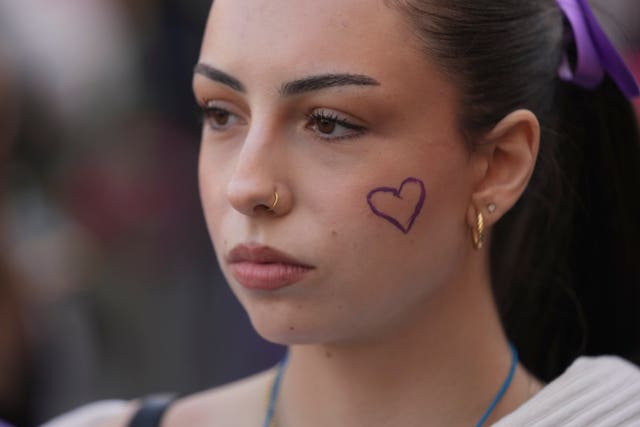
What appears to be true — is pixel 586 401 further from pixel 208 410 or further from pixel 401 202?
pixel 208 410

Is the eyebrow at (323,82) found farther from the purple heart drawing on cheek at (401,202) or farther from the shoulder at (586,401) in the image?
the shoulder at (586,401)

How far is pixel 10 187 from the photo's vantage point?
3668 mm

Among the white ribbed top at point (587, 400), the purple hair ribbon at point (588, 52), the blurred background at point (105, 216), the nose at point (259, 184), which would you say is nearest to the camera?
the nose at point (259, 184)

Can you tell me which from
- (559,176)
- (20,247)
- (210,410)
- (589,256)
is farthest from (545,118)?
(20,247)

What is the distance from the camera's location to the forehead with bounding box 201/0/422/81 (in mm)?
1746

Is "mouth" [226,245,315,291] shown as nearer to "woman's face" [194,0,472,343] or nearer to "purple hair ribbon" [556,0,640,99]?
"woman's face" [194,0,472,343]

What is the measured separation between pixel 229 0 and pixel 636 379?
1043 millimetres

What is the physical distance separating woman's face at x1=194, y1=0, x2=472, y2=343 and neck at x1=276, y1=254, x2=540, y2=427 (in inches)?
4.3

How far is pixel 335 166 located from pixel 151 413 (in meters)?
0.80

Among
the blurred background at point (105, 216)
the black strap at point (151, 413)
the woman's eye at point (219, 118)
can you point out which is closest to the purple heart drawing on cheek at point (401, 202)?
the woman's eye at point (219, 118)

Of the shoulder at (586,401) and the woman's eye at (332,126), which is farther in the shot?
the shoulder at (586,401)

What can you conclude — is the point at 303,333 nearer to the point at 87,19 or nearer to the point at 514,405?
Answer: the point at 514,405

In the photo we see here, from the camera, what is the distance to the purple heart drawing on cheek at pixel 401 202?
1.75 m

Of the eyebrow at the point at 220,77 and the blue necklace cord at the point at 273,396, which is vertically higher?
the eyebrow at the point at 220,77
